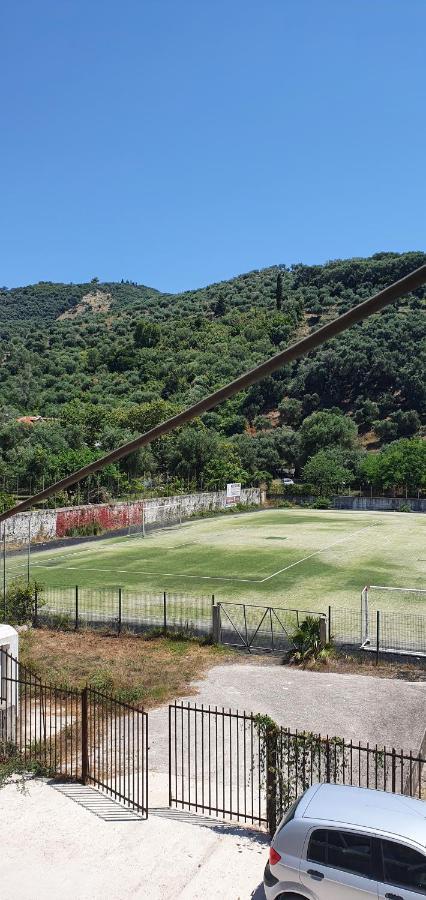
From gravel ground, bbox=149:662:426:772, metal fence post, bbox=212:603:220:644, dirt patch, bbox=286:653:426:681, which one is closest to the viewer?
gravel ground, bbox=149:662:426:772

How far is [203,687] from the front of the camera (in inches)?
679

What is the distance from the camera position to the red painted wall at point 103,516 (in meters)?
50.5

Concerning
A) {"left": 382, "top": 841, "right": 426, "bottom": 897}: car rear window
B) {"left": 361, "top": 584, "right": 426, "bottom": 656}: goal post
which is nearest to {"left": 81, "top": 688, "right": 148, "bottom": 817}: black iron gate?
{"left": 382, "top": 841, "right": 426, "bottom": 897}: car rear window

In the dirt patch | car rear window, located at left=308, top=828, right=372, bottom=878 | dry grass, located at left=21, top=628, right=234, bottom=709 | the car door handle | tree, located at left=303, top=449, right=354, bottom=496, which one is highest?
tree, located at left=303, top=449, right=354, bottom=496

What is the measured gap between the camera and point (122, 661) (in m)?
19.5

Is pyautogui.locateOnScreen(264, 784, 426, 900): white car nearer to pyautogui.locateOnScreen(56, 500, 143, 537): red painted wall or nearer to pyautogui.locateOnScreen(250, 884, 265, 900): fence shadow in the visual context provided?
pyautogui.locateOnScreen(250, 884, 265, 900): fence shadow

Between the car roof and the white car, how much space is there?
0.01m

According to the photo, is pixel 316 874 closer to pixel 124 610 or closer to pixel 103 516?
pixel 124 610

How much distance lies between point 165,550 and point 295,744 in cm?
3327

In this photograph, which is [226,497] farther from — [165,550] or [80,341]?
[80,341]

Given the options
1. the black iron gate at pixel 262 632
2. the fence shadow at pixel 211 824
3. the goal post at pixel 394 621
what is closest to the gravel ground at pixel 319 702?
the black iron gate at pixel 262 632

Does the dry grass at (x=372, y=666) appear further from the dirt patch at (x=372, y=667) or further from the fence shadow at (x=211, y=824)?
the fence shadow at (x=211, y=824)

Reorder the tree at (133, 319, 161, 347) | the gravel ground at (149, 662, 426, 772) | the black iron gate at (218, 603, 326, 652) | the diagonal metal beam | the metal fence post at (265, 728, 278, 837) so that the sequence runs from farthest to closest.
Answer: the tree at (133, 319, 161, 347) → the black iron gate at (218, 603, 326, 652) → the gravel ground at (149, 662, 426, 772) → the metal fence post at (265, 728, 278, 837) → the diagonal metal beam

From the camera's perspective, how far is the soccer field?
29.9m
